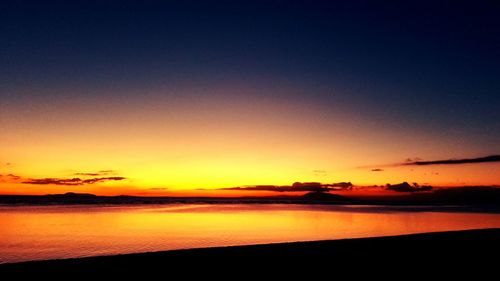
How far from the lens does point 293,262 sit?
12195 mm

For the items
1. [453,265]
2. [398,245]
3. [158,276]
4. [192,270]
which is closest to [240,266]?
[192,270]

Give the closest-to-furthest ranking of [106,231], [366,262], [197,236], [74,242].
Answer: [366,262] < [74,242] < [197,236] < [106,231]

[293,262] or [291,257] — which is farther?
[291,257]

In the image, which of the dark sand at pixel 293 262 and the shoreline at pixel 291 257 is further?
the shoreline at pixel 291 257

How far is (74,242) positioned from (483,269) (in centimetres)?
1893

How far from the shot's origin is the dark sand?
35.0 feet

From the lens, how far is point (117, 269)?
10883 millimetres

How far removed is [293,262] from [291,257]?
92 cm

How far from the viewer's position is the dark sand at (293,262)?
10.7 m

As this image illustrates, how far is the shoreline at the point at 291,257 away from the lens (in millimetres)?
11336

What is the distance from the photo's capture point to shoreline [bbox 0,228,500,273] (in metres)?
11.3

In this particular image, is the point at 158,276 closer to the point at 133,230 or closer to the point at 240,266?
the point at 240,266

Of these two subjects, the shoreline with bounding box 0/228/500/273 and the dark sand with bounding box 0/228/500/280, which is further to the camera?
the shoreline with bounding box 0/228/500/273

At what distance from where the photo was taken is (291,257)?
43.0 ft
